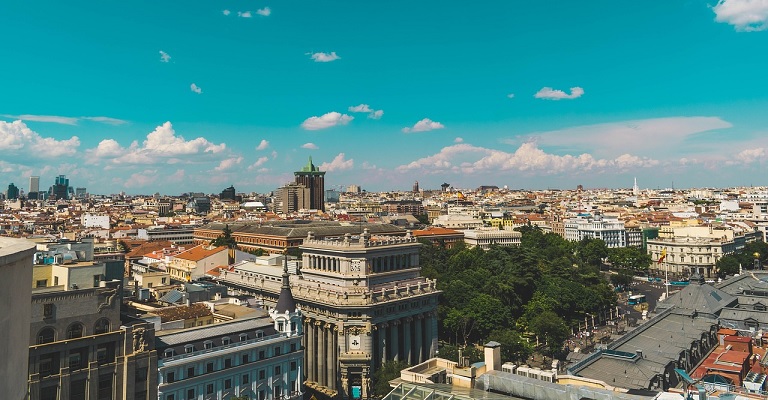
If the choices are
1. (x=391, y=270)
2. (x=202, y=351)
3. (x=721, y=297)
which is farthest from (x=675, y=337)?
(x=202, y=351)

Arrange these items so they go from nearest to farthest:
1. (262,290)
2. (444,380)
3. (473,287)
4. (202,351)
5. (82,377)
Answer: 1. (444,380)
2. (82,377)
3. (202,351)
4. (262,290)
5. (473,287)

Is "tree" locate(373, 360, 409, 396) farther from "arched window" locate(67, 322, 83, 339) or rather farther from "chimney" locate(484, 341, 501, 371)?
"arched window" locate(67, 322, 83, 339)

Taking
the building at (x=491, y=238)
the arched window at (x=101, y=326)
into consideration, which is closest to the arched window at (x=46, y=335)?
the arched window at (x=101, y=326)

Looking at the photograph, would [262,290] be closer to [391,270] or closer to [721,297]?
[391,270]

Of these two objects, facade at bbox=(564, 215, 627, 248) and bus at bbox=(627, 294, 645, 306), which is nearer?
bus at bbox=(627, 294, 645, 306)

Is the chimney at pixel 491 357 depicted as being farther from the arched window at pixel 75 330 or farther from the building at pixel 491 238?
the building at pixel 491 238

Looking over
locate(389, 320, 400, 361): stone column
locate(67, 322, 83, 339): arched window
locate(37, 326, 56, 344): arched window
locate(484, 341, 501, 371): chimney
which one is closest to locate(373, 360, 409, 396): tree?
locate(389, 320, 400, 361): stone column

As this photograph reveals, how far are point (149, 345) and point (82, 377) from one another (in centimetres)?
468

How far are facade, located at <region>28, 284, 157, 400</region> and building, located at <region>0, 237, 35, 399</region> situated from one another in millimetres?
32362

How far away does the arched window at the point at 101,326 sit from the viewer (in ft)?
132

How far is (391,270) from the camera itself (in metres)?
66.5

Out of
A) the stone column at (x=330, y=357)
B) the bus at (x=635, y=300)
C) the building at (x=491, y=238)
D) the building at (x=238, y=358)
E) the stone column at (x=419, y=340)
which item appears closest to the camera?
the building at (x=238, y=358)

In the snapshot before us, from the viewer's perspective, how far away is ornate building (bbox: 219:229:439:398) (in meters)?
59.8

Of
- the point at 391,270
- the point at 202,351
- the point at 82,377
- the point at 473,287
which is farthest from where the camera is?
the point at 473,287
